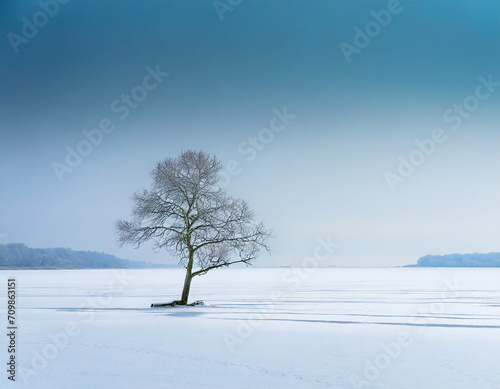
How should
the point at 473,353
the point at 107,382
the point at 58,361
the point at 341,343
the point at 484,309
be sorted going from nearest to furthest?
the point at 107,382 → the point at 58,361 → the point at 473,353 → the point at 341,343 → the point at 484,309

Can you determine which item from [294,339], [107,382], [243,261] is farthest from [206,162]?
[107,382]

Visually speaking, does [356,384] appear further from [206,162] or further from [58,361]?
[206,162]

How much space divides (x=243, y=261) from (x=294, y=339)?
11.8 meters

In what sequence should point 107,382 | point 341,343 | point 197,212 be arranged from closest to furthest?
point 107,382
point 341,343
point 197,212

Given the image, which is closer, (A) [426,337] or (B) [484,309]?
(A) [426,337]

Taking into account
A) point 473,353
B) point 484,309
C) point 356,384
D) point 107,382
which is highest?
point 484,309

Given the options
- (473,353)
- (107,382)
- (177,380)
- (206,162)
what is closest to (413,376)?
(473,353)

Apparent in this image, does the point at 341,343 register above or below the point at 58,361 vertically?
above

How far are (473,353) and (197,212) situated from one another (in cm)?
1616

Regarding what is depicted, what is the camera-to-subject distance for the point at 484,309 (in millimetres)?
22234

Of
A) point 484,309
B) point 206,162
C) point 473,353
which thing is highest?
point 206,162

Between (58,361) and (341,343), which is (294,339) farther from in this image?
(58,361)

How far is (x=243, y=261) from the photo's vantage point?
24.9m

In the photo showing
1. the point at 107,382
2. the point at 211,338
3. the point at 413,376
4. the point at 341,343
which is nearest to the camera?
the point at 107,382
